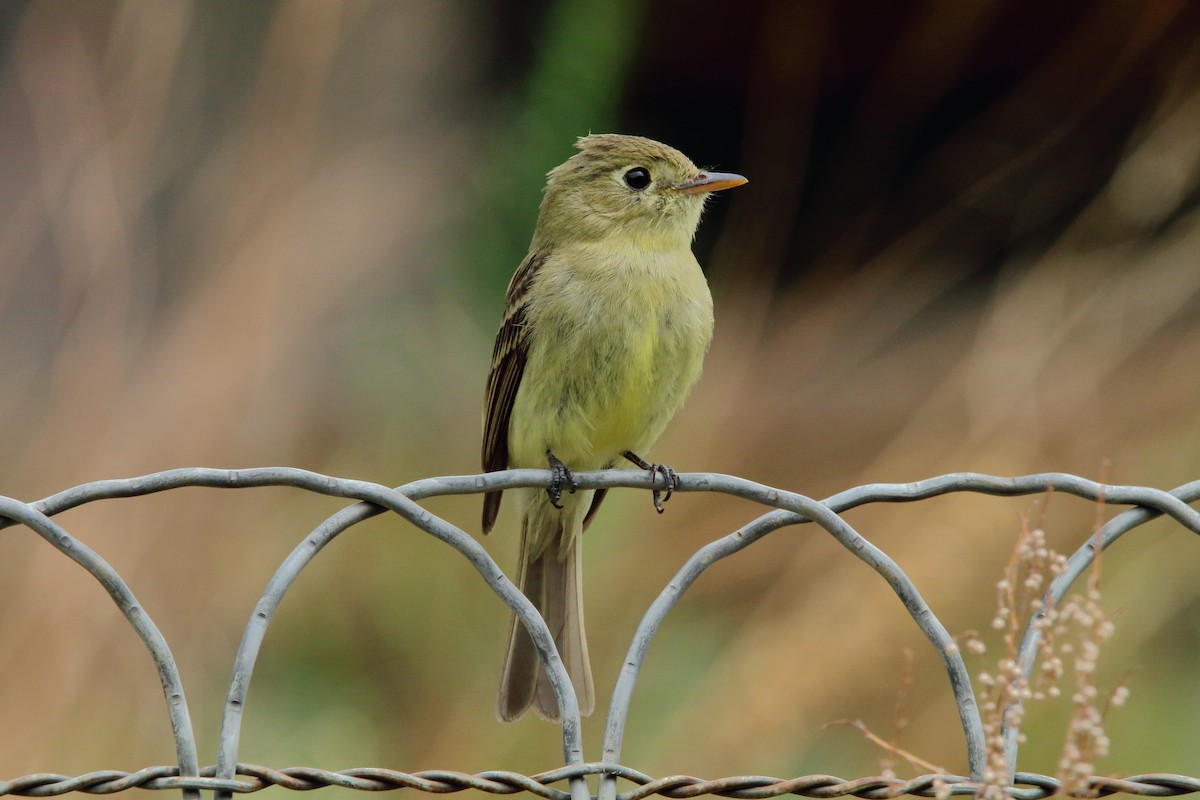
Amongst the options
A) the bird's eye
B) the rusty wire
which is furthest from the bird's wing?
the rusty wire

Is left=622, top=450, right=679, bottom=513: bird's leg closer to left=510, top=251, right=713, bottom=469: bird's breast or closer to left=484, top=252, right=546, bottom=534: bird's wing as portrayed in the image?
left=510, top=251, right=713, bottom=469: bird's breast

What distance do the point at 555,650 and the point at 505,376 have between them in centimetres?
136

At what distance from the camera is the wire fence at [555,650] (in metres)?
1.50

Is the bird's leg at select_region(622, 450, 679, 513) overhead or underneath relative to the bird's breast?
underneath

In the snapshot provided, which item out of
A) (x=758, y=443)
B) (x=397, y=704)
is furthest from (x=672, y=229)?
(x=758, y=443)

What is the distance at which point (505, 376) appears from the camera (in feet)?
9.68

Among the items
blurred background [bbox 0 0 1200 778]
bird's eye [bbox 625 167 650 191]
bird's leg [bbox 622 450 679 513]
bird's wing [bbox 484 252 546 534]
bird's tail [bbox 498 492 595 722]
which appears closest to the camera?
bird's leg [bbox 622 450 679 513]

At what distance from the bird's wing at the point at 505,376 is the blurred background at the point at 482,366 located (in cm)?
100

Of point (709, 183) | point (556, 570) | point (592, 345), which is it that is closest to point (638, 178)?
point (709, 183)

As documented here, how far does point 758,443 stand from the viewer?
5152 millimetres

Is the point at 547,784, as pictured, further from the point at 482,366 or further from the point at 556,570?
the point at 482,366

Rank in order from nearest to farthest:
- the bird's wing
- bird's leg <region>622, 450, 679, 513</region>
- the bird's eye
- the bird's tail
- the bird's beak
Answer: bird's leg <region>622, 450, 679, 513</region> < the bird's tail < the bird's wing < the bird's beak < the bird's eye

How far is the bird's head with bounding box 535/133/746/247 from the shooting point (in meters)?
3.05

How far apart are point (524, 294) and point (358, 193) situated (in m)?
1.95
